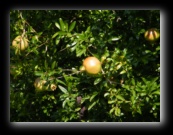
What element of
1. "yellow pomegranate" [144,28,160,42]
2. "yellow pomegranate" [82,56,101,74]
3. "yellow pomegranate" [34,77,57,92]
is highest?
"yellow pomegranate" [144,28,160,42]

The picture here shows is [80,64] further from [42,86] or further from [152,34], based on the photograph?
[152,34]

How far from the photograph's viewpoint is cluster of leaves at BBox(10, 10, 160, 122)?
2.71m

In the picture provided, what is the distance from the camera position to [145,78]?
280 centimetres

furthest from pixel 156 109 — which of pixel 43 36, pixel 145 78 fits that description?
pixel 43 36

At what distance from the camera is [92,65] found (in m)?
2.57

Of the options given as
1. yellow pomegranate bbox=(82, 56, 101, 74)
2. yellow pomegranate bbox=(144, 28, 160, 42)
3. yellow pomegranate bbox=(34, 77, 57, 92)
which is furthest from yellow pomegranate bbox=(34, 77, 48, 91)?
yellow pomegranate bbox=(144, 28, 160, 42)

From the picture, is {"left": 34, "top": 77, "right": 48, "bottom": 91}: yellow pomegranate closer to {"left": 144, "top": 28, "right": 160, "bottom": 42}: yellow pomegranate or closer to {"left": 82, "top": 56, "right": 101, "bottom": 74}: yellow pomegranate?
{"left": 82, "top": 56, "right": 101, "bottom": 74}: yellow pomegranate

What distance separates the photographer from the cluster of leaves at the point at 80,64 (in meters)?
2.71

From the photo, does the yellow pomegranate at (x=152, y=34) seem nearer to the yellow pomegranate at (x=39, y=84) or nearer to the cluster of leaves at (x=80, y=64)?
the cluster of leaves at (x=80, y=64)

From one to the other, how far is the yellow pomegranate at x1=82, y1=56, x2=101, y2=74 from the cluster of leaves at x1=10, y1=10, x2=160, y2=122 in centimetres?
6

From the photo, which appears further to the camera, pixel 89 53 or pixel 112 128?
pixel 89 53

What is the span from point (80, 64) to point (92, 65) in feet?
1.45
